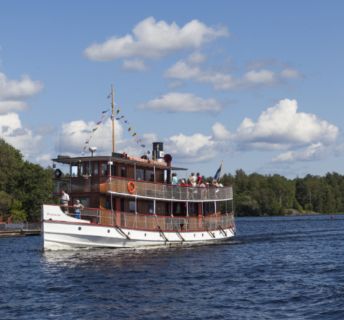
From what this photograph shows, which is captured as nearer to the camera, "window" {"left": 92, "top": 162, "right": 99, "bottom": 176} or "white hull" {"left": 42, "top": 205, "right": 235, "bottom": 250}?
"white hull" {"left": 42, "top": 205, "right": 235, "bottom": 250}

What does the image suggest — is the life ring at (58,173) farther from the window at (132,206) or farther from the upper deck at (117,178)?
the window at (132,206)

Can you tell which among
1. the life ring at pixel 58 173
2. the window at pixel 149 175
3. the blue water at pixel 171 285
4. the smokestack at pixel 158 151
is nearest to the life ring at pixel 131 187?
the window at pixel 149 175

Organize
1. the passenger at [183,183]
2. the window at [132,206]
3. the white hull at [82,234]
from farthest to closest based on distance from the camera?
1. the passenger at [183,183]
2. the window at [132,206]
3. the white hull at [82,234]

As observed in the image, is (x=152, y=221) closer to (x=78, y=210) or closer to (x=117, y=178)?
(x=117, y=178)

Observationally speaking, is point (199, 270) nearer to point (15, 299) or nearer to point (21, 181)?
point (15, 299)

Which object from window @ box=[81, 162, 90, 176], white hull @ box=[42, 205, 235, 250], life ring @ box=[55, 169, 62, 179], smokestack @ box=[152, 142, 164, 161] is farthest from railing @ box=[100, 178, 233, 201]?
life ring @ box=[55, 169, 62, 179]

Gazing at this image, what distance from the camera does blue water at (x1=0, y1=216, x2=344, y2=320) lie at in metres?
25.8

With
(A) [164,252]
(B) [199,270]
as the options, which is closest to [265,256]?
(A) [164,252]

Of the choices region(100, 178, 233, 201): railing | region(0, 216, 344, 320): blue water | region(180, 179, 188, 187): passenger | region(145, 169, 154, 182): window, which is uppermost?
region(145, 169, 154, 182): window

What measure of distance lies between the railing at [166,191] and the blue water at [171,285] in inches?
173

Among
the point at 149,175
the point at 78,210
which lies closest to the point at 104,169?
the point at 78,210

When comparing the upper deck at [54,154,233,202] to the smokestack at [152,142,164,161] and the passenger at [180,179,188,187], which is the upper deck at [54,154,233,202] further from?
the smokestack at [152,142,164,161]

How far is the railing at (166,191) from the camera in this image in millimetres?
48438

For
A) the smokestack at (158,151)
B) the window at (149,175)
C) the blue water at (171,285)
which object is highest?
the smokestack at (158,151)
